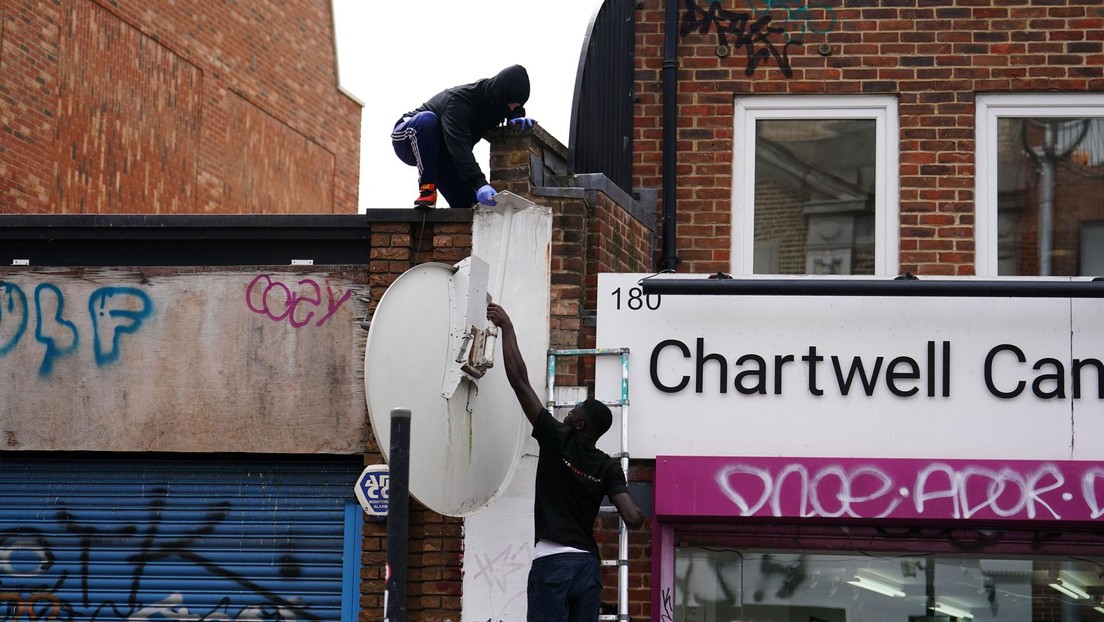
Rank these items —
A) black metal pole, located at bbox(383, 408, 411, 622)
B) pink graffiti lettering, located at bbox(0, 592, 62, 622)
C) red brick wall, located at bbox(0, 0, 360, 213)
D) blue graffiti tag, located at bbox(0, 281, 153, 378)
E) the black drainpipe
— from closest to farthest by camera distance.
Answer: black metal pole, located at bbox(383, 408, 411, 622) → pink graffiti lettering, located at bbox(0, 592, 62, 622) → blue graffiti tag, located at bbox(0, 281, 153, 378) → the black drainpipe → red brick wall, located at bbox(0, 0, 360, 213)

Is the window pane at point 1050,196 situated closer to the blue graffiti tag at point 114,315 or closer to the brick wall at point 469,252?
the brick wall at point 469,252

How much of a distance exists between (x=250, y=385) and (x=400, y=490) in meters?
4.04

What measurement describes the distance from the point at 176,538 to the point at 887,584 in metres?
4.58

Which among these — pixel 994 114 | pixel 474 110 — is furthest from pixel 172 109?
pixel 994 114

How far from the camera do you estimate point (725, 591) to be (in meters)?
8.78

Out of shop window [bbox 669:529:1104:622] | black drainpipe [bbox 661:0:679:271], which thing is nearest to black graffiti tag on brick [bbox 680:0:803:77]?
black drainpipe [bbox 661:0:679:271]

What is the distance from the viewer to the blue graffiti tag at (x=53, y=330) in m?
9.25

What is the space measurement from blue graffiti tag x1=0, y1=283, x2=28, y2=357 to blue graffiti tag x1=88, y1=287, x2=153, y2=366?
478mm

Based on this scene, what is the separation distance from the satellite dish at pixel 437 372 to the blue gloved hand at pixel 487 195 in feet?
2.64

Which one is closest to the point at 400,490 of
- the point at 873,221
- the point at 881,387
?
the point at 881,387

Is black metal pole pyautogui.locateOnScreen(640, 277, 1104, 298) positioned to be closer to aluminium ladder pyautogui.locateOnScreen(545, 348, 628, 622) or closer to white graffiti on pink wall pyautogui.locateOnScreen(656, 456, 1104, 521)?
aluminium ladder pyautogui.locateOnScreen(545, 348, 628, 622)

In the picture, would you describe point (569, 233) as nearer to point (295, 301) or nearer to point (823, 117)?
point (295, 301)

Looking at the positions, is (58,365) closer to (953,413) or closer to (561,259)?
(561,259)

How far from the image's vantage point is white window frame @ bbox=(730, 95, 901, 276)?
31.6 ft
